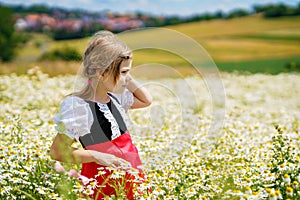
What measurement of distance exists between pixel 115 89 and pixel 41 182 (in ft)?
3.06

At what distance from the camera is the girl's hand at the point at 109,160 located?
354 cm

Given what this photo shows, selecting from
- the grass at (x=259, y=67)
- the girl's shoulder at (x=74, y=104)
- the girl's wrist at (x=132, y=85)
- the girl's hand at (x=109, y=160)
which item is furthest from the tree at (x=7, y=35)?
the girl's hand at (x=109, y=160)

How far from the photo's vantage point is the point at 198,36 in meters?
33.5

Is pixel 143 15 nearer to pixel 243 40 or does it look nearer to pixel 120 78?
pixel 243 40

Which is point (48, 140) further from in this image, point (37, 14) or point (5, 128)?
point (37, 14)

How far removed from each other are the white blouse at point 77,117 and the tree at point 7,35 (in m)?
41.6

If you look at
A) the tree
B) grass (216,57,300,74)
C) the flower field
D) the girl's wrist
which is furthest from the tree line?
the girl's wrist

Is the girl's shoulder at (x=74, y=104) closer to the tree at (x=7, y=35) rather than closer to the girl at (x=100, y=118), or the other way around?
the girl at (x=100, y=118)

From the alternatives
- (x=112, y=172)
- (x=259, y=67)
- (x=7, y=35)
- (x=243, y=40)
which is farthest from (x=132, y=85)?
(x=7, y=35)

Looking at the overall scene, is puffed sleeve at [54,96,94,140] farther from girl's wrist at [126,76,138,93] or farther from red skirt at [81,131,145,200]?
girl's wrist at [126,76,138,93]

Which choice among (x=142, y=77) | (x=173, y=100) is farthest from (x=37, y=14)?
(x=173, y=100)

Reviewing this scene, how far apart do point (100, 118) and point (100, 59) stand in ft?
1.44

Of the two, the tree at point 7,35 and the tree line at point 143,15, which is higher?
the tree line at point 143,15

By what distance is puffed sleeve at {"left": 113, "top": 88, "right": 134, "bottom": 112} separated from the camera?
4180 mm
